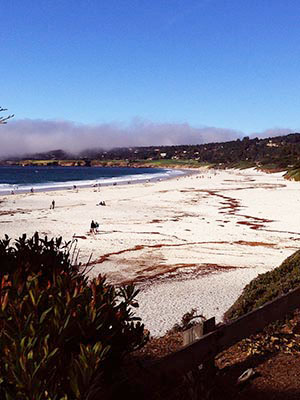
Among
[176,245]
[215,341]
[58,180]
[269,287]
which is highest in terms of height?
[58,180]

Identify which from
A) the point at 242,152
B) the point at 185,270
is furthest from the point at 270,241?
the point at 242,152

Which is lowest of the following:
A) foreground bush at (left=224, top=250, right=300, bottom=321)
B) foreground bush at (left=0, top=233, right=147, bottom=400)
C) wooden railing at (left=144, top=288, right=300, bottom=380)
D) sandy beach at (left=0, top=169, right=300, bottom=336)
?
sandy beach at (left=0, top=169, right=300, bottom=336)

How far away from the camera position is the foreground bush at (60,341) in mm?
2182

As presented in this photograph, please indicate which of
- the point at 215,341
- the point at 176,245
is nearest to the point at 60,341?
the point at 215,341

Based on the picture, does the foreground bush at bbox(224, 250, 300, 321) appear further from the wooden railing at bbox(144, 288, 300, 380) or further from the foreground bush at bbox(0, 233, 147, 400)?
the foreground bush at bbox(0, 233, 147, 400)

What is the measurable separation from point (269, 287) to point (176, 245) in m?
11.6

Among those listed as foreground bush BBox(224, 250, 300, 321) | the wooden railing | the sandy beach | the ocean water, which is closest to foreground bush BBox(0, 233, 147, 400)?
the wooden railing

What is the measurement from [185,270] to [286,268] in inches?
244

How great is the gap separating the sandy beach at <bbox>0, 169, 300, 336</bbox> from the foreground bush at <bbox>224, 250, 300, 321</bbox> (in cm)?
183

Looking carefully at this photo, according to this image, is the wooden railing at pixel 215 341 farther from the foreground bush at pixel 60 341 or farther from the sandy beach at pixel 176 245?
the sandy beach at pixel 176 245

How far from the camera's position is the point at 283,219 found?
27766 millimetres

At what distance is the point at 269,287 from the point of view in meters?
7.70

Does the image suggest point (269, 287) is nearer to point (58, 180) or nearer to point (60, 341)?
point (60, 341)

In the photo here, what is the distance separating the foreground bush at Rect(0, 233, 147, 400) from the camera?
2.18 m
